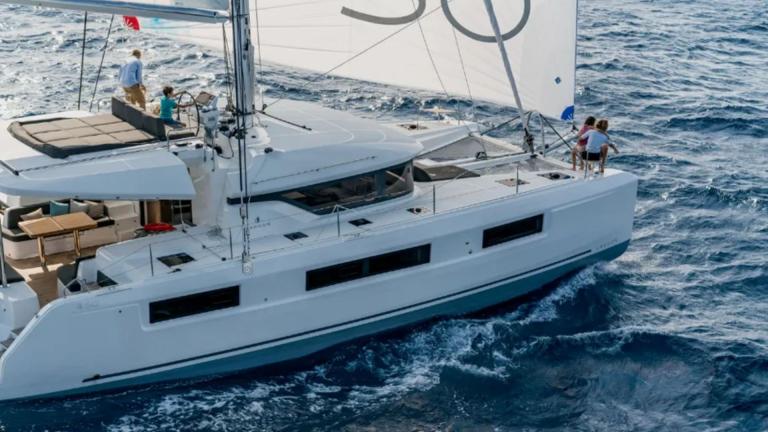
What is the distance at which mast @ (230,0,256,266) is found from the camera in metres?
14.2

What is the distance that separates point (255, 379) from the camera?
14.8 m

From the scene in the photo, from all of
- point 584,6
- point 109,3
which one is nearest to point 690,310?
point 109,3

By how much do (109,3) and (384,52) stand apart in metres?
5.76

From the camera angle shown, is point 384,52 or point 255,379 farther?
point 384,52

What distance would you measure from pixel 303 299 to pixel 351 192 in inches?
77.1

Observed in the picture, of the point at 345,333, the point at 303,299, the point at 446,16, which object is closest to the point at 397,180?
the point at 345,333

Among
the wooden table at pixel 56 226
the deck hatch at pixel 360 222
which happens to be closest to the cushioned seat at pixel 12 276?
the wooden table at pixel 56 226

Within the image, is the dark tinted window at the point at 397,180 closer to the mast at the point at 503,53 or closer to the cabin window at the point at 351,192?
the cabin window at the point at 351,192

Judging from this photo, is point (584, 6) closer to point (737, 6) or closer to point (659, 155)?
point (737, 6)

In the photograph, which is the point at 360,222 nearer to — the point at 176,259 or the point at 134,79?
the point at 176,259

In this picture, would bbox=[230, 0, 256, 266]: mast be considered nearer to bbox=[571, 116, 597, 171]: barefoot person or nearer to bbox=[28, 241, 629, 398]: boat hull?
bbox=[28, 241, 629, 398]: boat hull

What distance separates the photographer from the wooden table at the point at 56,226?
14.8 m

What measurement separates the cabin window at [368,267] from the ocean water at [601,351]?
111 centimetres

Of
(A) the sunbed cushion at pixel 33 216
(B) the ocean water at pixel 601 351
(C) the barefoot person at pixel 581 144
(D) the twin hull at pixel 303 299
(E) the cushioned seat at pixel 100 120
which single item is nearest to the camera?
(D) the twin hull at pixel 303 299
